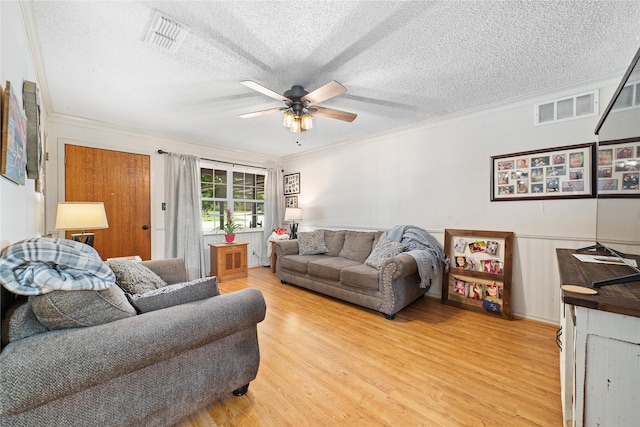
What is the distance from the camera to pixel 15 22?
4.40 feet

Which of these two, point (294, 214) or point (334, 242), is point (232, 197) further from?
point (334, 242)

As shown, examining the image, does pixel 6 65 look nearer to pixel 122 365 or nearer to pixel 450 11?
pixel 122 365

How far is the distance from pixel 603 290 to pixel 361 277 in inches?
80.4

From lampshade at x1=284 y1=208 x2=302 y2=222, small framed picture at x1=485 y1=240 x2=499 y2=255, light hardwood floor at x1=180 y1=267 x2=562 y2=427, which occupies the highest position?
lampshade at x1=284 y1=208 x2=302 y2=222

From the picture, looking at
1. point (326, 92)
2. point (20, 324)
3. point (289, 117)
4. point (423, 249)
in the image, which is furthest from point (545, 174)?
point (20, 324)

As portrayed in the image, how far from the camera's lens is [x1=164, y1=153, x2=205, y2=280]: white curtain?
3.97m

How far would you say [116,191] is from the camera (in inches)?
139

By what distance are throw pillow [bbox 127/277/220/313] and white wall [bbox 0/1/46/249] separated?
616 millimetres

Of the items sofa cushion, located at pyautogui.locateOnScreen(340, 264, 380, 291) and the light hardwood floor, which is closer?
the light hardwood floor

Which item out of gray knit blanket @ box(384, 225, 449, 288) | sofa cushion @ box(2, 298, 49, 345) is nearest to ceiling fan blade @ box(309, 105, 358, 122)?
gray knit blanket @ box(384, 225, 449, 288)

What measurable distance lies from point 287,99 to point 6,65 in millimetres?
1629

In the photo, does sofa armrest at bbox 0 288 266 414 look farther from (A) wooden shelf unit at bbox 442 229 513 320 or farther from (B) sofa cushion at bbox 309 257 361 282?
(A) wooden shelf unit at bbox 442 229 513 320

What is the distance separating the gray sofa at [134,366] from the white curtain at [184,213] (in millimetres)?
2997

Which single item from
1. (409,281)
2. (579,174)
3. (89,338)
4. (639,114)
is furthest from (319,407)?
(579,174)
